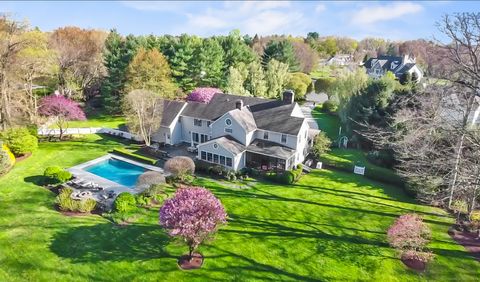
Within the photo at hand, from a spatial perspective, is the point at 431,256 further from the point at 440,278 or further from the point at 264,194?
the point at 264,194

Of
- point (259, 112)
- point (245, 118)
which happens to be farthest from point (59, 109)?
point (259, 112)

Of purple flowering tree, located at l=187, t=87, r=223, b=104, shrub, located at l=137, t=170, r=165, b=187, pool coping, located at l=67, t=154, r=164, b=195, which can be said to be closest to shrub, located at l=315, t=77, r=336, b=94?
purple flowering tree, located at l=187, t=87, r=223, b=104

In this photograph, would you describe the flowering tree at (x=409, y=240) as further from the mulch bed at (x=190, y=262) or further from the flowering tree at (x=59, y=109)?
the flowering tree at (x=59, y=109)

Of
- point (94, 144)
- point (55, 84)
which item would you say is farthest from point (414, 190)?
point (55, 84)

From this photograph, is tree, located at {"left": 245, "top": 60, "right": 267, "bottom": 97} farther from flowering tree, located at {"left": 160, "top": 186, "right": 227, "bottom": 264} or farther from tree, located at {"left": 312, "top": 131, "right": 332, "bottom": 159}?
flowering tree, located at {"left": 160, "top": 186, "right": 227, "bottom": 264}

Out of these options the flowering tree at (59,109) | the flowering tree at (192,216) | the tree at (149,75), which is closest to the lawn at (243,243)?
the flowering tree at (192,216)

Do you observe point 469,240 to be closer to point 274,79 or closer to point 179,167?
point 179,167
